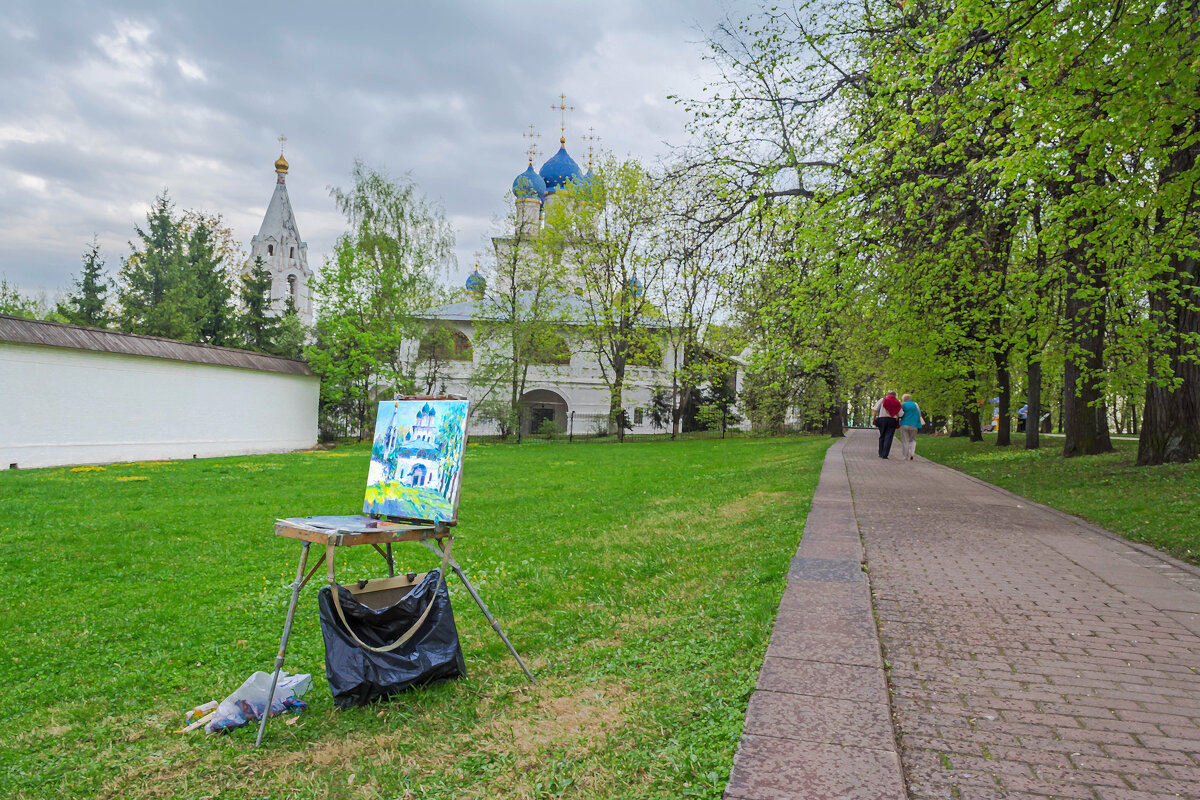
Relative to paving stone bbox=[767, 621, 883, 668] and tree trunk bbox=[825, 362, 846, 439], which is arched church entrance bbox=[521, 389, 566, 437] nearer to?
tree trunk bbox=[825, 362, 846, 439]

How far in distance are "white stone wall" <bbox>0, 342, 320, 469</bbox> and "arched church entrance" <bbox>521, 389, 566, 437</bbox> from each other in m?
14.2

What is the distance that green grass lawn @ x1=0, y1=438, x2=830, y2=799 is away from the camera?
3127 mm

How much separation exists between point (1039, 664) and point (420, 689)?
3.50m

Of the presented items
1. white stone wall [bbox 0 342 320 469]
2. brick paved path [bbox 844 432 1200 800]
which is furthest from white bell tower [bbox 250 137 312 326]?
brick paved path [bbox 844 432 1200 800]

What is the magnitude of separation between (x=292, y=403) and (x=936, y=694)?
29.4 meters

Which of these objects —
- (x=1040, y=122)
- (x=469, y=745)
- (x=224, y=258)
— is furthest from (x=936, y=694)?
(x=224, y=258)

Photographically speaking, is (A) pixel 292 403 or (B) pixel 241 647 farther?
(A) pixel 292 403

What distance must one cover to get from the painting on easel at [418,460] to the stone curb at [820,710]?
1996mm

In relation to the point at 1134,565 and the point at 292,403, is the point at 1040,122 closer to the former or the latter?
the point at 1134,565

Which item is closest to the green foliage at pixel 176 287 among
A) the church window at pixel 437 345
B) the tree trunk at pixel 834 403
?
the church window at pixel 437 345

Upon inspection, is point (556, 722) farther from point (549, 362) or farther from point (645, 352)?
point (549, 362)

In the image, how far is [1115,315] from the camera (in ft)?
46.1

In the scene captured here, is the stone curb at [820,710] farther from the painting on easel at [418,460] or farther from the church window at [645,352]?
the church window at [645,352]

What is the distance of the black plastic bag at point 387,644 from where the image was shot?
3.84 meters
